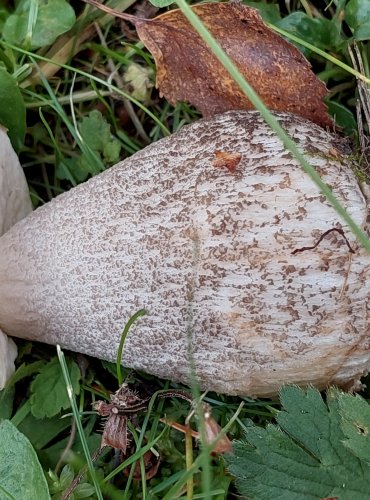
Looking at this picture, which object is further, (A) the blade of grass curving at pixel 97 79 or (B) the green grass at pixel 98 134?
(A) the blade of grass curving at pixel 97 79

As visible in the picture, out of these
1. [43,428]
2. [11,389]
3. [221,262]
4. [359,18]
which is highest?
[359,18]

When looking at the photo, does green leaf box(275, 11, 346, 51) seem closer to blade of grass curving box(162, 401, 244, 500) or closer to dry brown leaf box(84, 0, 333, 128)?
dry brown leaf box(84, 0, 333, 128)

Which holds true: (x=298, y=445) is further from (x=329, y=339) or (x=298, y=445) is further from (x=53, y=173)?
(x=53, y=173)

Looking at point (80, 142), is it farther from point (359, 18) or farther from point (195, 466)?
point (195, 466)

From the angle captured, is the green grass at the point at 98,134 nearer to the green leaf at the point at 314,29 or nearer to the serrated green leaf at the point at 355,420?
the green leaf at the point at 314,29

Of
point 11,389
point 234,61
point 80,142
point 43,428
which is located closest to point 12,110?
point 80,142

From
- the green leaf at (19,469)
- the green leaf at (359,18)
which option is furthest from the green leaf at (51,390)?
the green leaf at (359,18)

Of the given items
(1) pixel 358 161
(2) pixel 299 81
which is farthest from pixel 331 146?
(2) pixel 299 81
